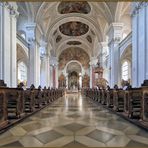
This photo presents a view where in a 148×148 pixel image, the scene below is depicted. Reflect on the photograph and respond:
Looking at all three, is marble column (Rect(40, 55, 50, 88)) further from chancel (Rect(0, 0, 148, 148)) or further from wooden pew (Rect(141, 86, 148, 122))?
wooden pew (Rect(141, 86, 148, 122))

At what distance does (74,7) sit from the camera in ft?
71.2

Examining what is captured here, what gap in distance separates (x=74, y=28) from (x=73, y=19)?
4.53 m

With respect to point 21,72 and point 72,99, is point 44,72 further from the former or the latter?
point 72,99

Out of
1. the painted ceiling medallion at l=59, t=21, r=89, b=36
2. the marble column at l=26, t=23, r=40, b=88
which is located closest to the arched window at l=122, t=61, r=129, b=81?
the painted ceiling medallion at l=59, t=21, r=89, b=36

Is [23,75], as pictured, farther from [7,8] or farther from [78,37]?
[7,8]

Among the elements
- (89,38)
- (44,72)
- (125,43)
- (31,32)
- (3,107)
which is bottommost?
(3,107)

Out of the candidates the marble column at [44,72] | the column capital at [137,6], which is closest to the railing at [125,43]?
the column capital at [137,6]

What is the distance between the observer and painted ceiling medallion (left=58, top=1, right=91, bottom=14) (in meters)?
20.7

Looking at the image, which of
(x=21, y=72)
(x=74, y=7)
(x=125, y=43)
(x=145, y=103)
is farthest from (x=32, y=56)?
(x=145, y=103)

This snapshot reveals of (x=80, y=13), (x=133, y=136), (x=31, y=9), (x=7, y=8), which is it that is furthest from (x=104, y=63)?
(x=133, y=136)

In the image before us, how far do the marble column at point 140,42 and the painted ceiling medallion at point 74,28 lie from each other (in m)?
17.0

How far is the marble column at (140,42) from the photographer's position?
9070 millimetres

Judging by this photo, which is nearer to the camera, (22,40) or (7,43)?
(7,43)

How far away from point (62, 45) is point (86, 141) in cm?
2976
